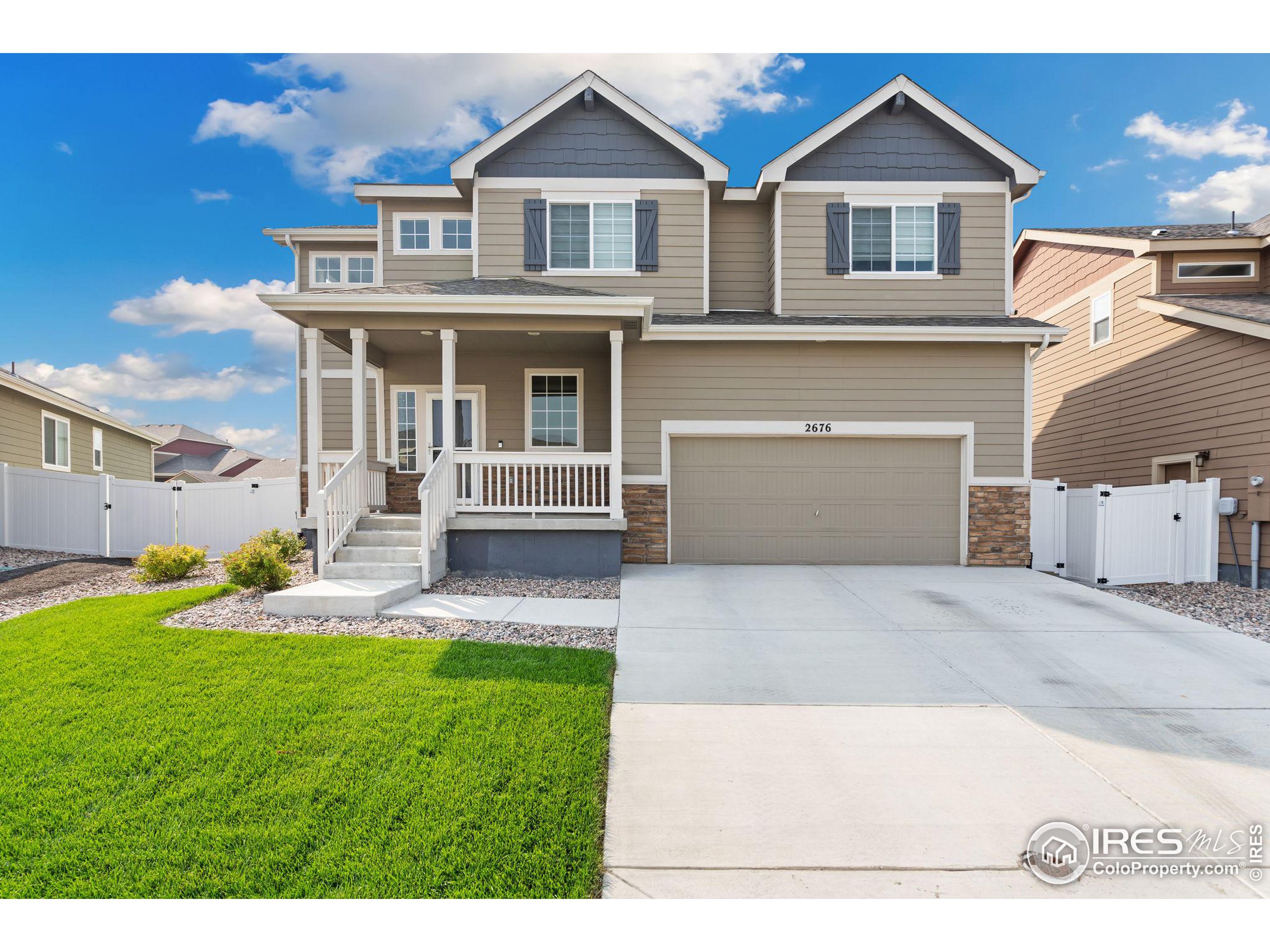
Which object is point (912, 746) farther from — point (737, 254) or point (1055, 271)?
point (1055, 271)

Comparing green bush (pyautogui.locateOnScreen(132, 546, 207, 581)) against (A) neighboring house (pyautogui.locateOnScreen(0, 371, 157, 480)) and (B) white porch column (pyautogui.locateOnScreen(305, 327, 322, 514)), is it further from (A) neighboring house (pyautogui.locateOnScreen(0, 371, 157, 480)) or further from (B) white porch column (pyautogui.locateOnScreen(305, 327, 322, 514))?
(A) neighboring house (pyautogui.locateOnScreen(0, 371, 157, 480))

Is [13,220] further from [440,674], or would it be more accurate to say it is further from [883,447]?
[883,447]

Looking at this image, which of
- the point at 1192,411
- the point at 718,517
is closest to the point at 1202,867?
the point at 718,517

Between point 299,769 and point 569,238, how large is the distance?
9683mm

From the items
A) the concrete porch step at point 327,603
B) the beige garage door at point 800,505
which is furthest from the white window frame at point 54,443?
the beige garage door at point 800,505

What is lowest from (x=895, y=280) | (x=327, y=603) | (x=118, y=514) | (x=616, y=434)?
(x=327, y=603)

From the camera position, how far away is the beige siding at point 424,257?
12.0 m

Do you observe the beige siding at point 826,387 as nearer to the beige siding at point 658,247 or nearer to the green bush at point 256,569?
the beige siding at point 658,247

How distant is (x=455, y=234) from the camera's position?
1208 cm

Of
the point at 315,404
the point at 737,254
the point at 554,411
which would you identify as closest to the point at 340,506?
the point at 315,404

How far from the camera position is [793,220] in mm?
11367

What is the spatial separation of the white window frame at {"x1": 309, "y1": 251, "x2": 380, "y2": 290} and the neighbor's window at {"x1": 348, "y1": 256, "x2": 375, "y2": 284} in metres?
0.02

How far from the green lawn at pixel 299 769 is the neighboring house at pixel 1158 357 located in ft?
35.4

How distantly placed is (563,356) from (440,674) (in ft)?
24.0
